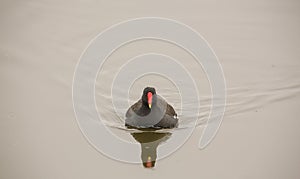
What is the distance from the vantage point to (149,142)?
5.54 meters

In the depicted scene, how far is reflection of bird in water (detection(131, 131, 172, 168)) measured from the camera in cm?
525

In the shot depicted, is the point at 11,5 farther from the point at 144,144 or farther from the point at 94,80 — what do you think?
the point at 144,144

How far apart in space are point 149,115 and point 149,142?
1.09 ft

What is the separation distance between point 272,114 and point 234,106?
463 mm

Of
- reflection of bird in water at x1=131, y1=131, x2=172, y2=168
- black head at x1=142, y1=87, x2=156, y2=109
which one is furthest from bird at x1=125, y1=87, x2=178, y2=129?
reflection of bird in water at x1=131, y1=131, x2=172, y2=168

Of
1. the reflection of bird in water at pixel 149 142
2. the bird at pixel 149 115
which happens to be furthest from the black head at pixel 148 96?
the reflection of bird in water at pixel 149 142

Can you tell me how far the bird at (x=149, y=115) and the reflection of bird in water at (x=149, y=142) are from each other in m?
0.10

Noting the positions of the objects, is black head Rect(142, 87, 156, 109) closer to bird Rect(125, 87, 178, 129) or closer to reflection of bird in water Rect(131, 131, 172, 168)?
bird Rect(125, 87, 178, 129)

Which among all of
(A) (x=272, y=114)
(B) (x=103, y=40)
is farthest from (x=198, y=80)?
(B) (x=103, y=40)

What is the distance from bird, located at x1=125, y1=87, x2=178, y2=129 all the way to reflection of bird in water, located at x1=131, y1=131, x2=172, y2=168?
0.34 ft

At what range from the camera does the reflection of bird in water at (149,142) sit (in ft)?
17.2

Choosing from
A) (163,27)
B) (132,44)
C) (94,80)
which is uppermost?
(163,27)

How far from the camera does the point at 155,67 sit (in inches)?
261

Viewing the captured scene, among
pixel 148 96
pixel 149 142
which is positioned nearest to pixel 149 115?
pixel 148 96
